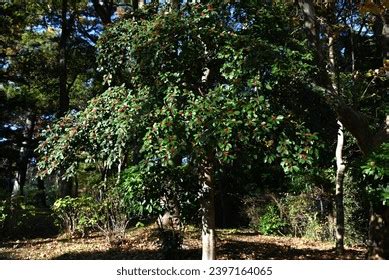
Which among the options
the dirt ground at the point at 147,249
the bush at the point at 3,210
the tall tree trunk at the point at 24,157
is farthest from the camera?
the tall tree trunk at the point at 24,157

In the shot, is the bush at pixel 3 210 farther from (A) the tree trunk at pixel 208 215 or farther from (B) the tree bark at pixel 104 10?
(B) the tree bark at pixel 104 10

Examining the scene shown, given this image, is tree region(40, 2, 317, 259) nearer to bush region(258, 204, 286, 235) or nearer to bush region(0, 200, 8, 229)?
bush region(0, 200, 8, 229)

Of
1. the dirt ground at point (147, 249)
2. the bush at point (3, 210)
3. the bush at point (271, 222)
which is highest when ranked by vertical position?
the bush at point (3, 210)

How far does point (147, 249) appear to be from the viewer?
347 inches

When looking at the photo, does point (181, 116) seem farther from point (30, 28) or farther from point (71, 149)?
point (30, 28)

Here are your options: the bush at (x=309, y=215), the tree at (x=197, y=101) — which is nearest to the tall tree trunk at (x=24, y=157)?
the bush at (x=309, y=215)

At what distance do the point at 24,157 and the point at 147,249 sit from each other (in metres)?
11.4

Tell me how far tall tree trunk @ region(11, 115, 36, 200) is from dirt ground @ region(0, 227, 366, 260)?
4382 mm

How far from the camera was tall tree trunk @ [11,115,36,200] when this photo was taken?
55.5 ft

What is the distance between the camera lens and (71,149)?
5.66 metres

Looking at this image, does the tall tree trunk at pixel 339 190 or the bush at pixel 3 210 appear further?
the bush at pixel 3 210

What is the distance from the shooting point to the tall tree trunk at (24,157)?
16906mm

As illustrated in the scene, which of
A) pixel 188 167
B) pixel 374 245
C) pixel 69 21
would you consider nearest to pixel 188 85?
pixel 188 167

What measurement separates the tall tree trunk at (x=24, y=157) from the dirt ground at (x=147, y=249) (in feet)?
14.4
